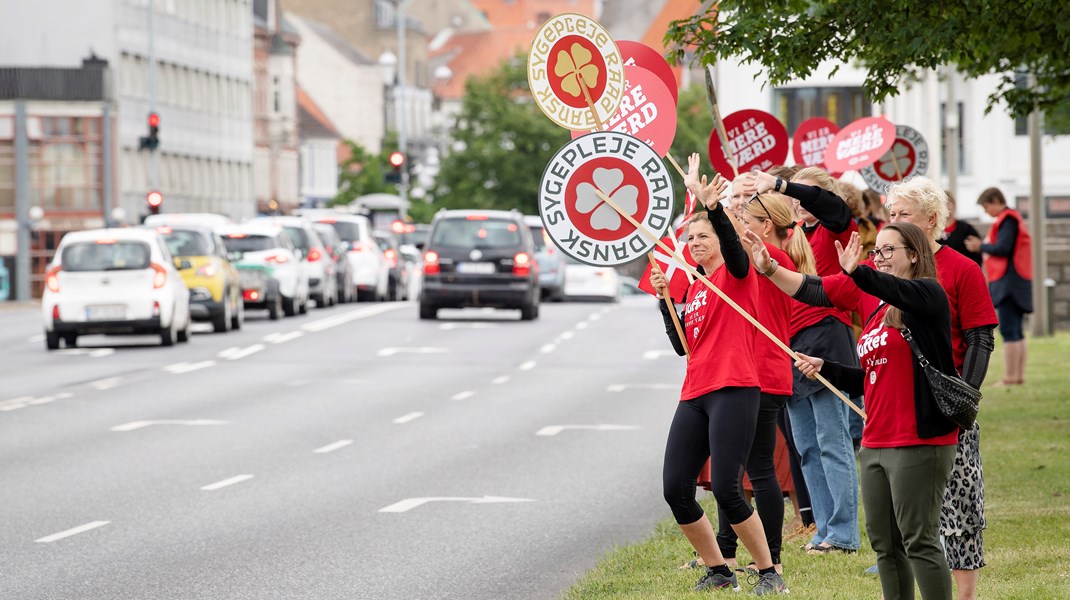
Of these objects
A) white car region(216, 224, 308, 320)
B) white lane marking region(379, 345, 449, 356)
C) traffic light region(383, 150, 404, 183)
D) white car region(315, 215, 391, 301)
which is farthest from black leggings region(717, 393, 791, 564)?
traffic light region(383, 150, 404, 183)

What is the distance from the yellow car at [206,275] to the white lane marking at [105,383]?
8417 millimetres

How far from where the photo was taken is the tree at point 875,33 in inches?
525

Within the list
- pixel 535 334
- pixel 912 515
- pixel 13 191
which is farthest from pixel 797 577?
pixel 13 191

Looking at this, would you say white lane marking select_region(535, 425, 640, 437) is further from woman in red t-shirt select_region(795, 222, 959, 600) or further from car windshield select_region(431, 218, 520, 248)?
car windshield select_region(431, 218, 520, 248)

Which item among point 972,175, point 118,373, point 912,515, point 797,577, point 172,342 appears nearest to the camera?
point 912,515

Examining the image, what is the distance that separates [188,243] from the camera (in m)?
32.6

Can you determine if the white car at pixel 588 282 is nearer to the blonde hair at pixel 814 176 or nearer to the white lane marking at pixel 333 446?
the white lane marking at pixel 333 446

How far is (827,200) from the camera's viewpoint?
296 inches

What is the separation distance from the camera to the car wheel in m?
35.9

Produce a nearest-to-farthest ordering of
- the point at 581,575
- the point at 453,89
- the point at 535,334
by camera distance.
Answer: the point at 581,575 → the point at 535,334 → the point at 453,89

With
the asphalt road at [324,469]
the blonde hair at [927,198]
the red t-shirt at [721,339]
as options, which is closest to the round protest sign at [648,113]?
the red t-shirt at [721,339]

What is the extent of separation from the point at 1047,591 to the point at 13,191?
215ft

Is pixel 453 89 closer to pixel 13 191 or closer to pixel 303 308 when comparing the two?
pixel 13 191

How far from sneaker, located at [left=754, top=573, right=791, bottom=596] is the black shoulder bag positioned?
5.24 ft
